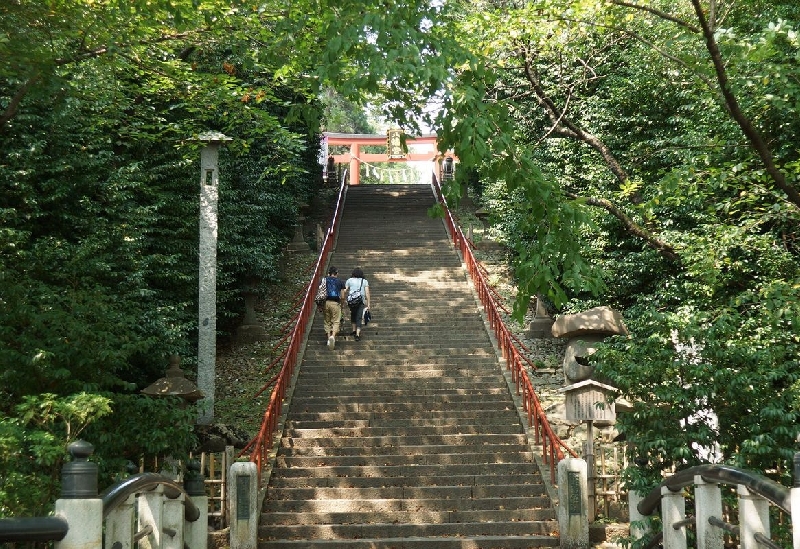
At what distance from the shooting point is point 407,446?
12195mm

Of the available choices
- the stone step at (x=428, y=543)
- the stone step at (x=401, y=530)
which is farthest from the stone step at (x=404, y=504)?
the stone step at (x=428, y=543)

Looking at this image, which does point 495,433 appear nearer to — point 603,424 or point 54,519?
point 603,424

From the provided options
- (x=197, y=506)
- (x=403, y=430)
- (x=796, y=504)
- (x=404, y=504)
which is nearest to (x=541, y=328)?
(x=403, y=430)

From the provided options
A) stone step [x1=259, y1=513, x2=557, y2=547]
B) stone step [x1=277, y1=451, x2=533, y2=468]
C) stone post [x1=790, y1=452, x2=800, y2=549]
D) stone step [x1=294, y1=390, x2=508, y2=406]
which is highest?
stone post [x1=790, y1=452, x2=800, y2=549]

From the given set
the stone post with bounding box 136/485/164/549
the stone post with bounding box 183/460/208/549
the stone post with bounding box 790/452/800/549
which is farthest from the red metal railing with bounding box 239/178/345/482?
the stone post with bounding box 790/452/800/549

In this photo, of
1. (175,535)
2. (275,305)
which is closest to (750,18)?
(175,535)

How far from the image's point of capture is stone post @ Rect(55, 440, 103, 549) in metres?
3.47

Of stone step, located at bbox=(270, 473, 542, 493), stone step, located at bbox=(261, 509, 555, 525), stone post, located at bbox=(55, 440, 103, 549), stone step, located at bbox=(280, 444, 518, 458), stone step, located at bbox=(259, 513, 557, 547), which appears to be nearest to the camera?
stone post, located at bbox=(55, 440, 103, 549)

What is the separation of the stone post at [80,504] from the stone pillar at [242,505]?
6276 millimetres

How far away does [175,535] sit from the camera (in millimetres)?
6191

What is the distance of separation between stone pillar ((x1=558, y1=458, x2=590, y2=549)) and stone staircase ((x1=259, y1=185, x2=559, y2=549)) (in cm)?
23

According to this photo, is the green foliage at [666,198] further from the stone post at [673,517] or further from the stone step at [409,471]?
the stone step at [409,471]

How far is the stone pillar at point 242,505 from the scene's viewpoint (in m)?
9.66

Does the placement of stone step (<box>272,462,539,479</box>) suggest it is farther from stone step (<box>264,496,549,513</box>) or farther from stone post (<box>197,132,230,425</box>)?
stone post (<box>197,132,230,425</box>)
